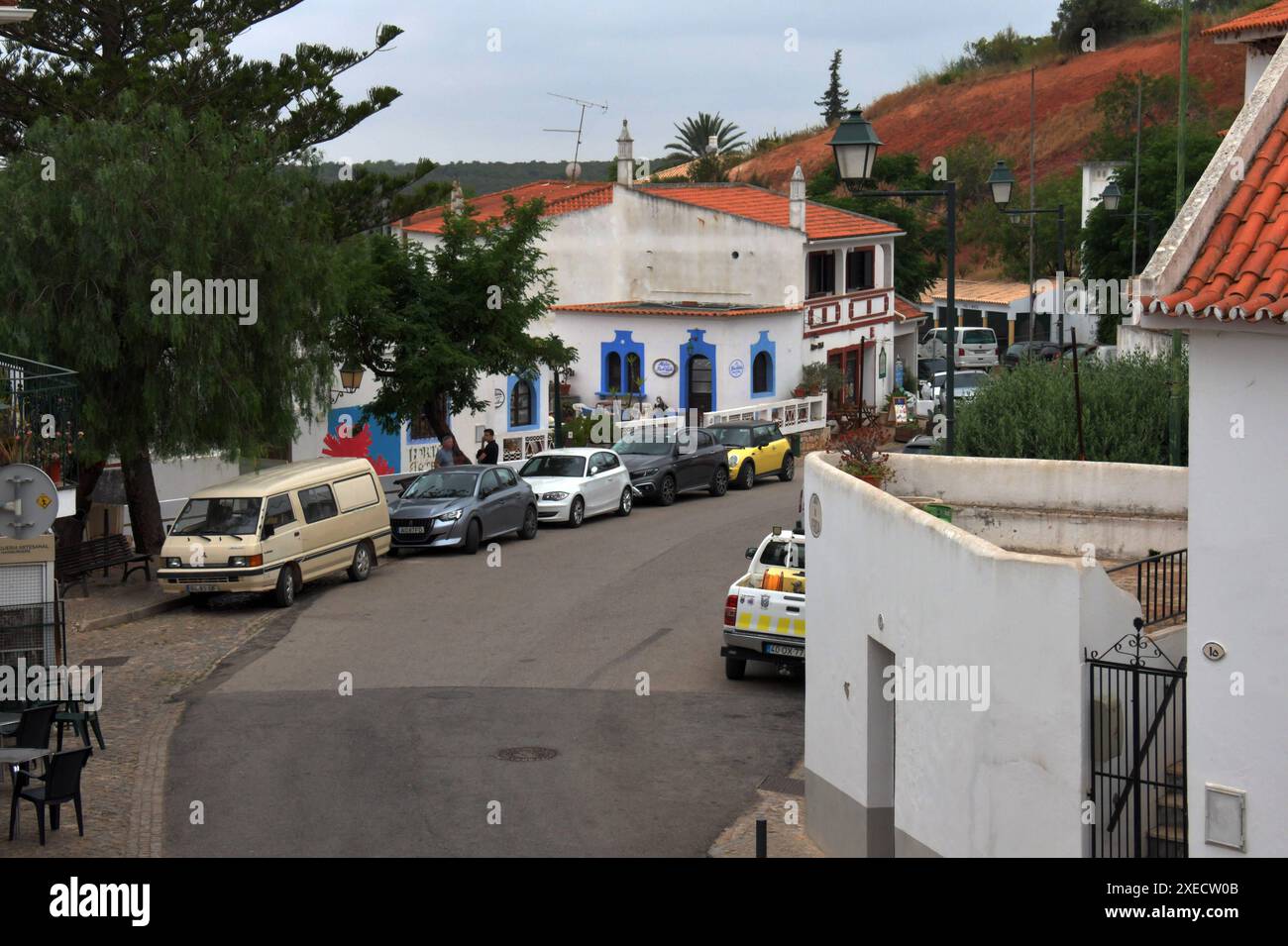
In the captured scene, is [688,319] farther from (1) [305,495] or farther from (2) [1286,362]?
(2) [1286,362]

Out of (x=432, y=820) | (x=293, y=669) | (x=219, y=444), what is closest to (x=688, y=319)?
(x=219, y=444)

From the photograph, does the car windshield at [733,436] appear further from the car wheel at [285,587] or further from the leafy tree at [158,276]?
the car wheel at [285,587]

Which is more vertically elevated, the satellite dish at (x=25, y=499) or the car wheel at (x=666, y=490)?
the satellite dish at (x=25, y=499)

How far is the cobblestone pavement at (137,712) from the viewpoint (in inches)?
512

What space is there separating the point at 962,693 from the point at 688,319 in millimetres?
34627

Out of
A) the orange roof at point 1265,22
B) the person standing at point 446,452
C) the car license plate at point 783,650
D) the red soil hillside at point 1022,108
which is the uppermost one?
the red soil hillside at point 1022,108

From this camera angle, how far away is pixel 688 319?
44125 mm

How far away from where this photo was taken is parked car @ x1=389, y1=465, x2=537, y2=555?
26.3 m

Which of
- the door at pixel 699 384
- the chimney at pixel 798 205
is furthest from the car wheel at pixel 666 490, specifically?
the chimney at pixel 798 205

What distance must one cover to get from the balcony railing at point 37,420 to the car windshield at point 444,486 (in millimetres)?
8108

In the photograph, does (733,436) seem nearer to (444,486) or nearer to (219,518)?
(444,486)

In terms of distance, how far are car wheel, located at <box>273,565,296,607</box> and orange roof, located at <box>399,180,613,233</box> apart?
73.6 ft

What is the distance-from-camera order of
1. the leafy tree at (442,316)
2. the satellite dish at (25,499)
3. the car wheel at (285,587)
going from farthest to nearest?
the leafy tree at (442,316) → the car wheel at (285,587) → the satellite dish at (25,499)

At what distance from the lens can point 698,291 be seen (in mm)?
46781
